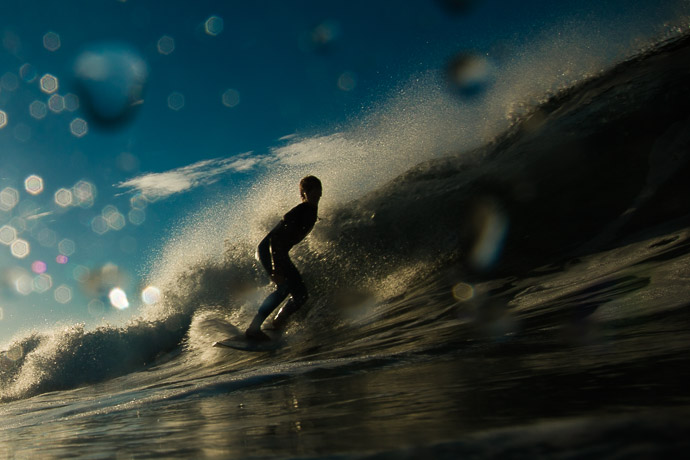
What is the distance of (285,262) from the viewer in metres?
→ 5.71

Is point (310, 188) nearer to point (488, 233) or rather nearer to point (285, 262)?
point (285, 262)

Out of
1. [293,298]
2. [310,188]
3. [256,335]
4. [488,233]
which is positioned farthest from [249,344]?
[488,233]

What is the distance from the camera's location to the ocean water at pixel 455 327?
1.08 metres

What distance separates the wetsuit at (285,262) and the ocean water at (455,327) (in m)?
0.48

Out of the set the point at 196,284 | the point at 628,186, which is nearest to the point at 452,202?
the point at 628,186

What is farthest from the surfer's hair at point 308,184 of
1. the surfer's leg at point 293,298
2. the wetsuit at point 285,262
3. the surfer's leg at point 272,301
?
the surfer's leg at point 272,301

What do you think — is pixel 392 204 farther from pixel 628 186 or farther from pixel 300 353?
pixel 300 353

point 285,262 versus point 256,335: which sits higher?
point 285,262

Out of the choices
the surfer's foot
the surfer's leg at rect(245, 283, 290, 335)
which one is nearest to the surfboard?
the surfer's foot

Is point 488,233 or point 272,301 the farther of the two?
point 488,233

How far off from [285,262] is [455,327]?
7.53 feet

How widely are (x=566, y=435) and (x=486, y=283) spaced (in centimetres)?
503

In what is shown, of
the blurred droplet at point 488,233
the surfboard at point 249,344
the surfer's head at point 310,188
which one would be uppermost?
the surfer's head at point 310,188

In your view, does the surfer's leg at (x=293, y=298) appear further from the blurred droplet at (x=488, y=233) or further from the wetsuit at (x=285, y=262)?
the blurred droplet at (x=488, y=233)
